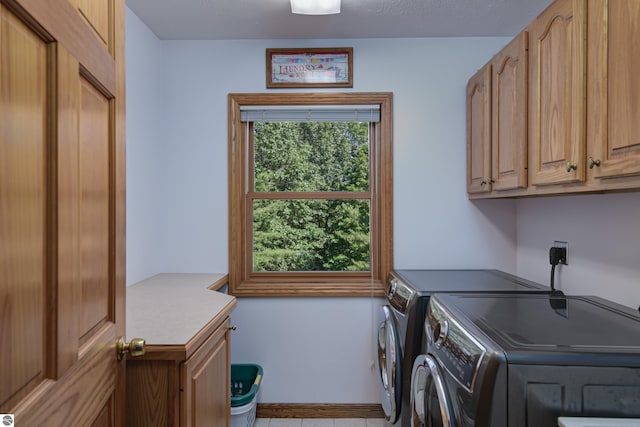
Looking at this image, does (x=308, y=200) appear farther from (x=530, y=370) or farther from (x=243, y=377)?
(x=530, y=370)

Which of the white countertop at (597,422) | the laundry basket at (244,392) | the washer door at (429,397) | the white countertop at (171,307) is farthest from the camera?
the laundry basket at (244,392)

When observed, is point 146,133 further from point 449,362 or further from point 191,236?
point 449,362

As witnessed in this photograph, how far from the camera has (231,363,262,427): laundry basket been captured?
2.02m

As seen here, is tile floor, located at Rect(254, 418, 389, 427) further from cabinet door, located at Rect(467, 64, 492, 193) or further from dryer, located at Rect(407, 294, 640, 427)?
cabinet door, located at Rect(467, 64, 492, 193)

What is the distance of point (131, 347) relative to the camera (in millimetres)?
938

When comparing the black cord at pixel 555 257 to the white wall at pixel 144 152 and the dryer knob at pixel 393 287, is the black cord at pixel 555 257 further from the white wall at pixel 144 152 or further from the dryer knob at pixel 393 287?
the white wall at pixel 144 152

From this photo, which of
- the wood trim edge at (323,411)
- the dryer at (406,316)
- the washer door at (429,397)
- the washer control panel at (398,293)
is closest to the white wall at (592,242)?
the dryer at (406,316)

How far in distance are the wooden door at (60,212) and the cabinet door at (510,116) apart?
155 cm

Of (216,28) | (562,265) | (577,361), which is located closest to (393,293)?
(562,265)

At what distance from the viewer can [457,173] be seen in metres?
2.42

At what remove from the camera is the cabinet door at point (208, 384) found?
118 centimetres

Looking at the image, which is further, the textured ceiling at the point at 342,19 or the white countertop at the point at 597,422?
the textured ceiling at the point at 342,19

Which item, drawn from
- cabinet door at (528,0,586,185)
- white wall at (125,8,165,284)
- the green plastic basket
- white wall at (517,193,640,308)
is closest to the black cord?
white wall at (517,193,640,308)

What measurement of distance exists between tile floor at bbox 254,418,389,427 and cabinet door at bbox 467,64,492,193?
155 cm
